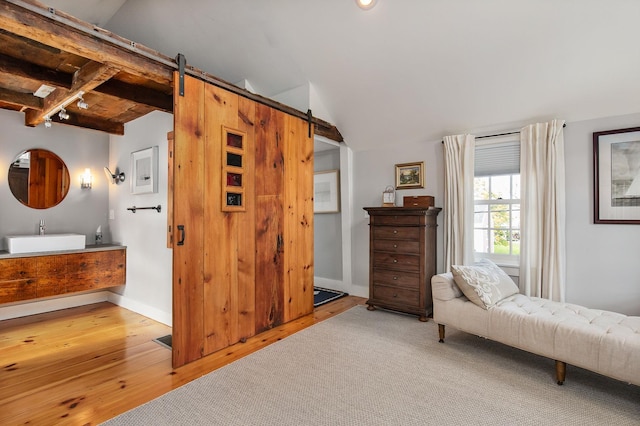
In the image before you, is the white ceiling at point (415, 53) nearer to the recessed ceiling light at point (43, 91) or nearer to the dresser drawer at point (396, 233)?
the recessed ceiling light at point (43, 91)

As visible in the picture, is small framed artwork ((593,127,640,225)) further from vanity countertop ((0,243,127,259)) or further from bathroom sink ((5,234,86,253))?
bathroom sink ((5,234,86,253))

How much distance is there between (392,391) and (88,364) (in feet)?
7.66

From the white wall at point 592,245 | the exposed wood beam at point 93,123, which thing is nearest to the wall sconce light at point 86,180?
the exposed wood beam at point 93,123

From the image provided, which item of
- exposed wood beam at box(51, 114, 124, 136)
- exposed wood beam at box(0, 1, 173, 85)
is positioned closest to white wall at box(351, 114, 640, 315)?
exposed wood beam at box(0, 1, 173, 85)

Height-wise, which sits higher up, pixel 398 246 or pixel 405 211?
pixel 405 211

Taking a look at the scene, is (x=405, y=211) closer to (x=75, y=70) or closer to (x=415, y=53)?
(x=415, y=53)

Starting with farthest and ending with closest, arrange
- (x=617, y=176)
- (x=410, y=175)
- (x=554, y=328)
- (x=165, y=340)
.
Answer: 1. (x=410, y=175)
2. (x=165, y=340)
3. (x=617, y=176)
4. (x=554, y=328)

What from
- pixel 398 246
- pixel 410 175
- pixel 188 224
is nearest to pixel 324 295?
pixel 398 246

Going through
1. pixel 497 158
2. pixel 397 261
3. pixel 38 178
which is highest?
pixel 497 158

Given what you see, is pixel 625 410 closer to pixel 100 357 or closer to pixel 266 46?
pixel 100 357

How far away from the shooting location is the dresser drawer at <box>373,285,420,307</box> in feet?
11.7

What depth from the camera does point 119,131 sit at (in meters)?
4.25

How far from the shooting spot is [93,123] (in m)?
4.05

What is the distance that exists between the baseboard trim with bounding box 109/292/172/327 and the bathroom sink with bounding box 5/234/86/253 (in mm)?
847
